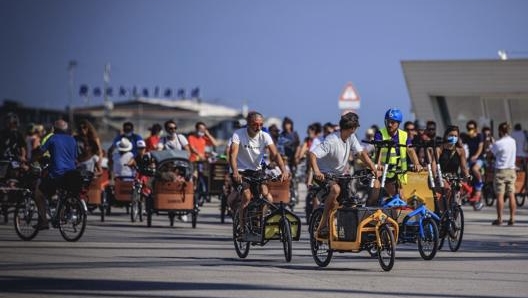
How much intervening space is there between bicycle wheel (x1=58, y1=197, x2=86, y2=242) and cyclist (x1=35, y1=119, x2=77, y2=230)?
0.34 m

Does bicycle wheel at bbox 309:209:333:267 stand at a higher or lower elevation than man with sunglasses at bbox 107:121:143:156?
lower

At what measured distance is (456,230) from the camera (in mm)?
18656

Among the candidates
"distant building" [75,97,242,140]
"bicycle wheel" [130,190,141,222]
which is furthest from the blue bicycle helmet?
"distant building" [75,97,242,140]

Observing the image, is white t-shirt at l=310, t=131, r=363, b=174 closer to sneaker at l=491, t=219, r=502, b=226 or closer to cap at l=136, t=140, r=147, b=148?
sneaker at l=491, t=219, r=502, b=226

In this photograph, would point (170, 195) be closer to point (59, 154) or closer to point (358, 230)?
point (59, 154)

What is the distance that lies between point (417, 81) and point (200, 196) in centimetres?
2025

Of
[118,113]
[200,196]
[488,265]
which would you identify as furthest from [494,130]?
[118,113]

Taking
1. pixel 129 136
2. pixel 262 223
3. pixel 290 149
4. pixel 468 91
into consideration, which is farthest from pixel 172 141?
pixel 468 91

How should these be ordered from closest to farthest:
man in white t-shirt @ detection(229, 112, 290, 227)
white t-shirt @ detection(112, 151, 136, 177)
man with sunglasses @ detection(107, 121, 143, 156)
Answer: man in white t-shirt @ detection(229, 112, 290, 227) → white t-shirt @ detection(112, 151, 136, 177) → man with sunglasses @ detection(107, 121, 143, 156)

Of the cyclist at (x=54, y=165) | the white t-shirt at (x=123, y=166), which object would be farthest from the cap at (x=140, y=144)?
the cyclist at (x=54, y=165)

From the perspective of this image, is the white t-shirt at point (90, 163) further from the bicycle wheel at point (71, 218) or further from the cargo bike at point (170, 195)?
the bicycle wheel at point (71, 218)

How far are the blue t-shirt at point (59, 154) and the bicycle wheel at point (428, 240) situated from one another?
6036 millimetres

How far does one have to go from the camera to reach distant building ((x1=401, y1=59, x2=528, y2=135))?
48.1 meters

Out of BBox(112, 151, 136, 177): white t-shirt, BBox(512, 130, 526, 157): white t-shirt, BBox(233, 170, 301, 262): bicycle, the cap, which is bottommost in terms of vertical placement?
BBox(233, 170, 301, 262): bicycle
